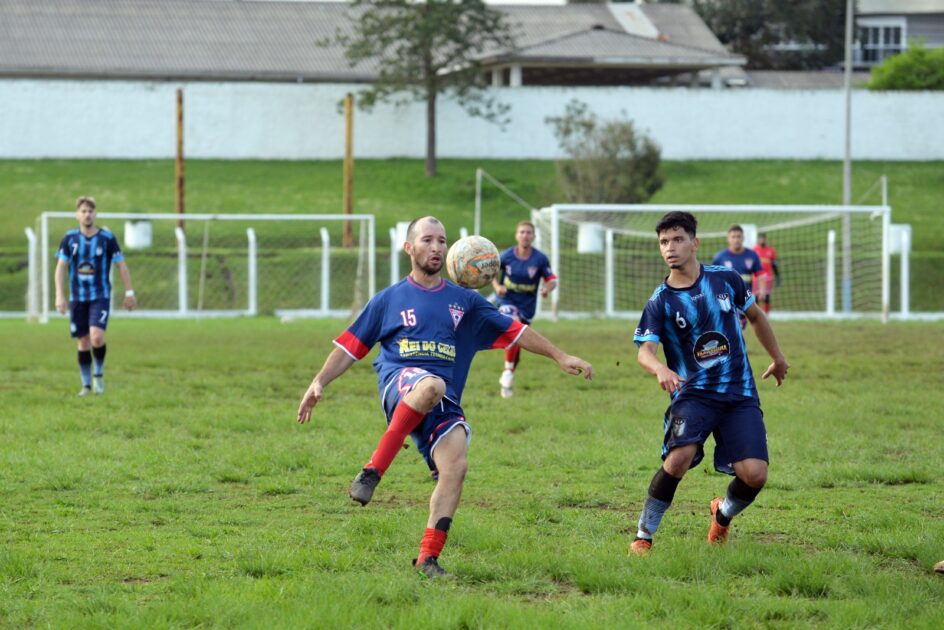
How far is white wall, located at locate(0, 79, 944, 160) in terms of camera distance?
5200 centimetres

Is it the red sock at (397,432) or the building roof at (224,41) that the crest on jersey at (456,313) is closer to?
the red sock at (397,432)

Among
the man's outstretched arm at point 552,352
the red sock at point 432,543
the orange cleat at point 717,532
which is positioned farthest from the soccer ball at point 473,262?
the orange cleat at point 717,532

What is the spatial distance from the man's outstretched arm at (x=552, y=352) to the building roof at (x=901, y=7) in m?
77.5

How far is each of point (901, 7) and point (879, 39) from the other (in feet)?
7.14

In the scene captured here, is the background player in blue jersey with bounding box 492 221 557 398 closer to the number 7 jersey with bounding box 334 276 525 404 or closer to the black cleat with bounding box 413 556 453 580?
the number 7 jersey with bounding box 334 276 525 404

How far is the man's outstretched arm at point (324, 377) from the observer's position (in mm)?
6699

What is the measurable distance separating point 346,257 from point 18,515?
2660 centimetres

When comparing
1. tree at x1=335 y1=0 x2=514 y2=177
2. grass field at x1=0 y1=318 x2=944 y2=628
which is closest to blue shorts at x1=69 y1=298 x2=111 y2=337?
grass field at x1=0 y1=318 x2=944 y2=628

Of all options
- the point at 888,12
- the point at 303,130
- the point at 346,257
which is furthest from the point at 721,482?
the point at 888,12

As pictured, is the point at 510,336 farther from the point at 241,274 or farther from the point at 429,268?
the point at 241,274

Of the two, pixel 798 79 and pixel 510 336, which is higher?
pixel 798 79

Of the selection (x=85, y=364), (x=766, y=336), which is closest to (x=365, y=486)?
(x=766, y=336)

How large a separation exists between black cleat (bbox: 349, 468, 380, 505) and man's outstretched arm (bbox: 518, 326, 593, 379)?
1050 millimetres

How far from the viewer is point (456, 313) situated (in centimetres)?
689
